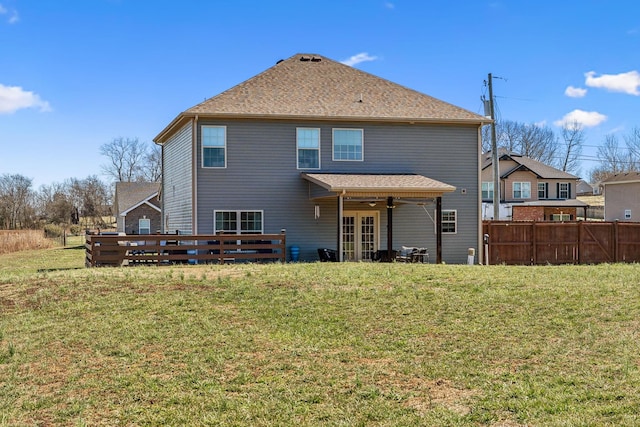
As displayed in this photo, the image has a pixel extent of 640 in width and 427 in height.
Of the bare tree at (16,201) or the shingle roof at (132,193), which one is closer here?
the shingle roof at (132,193)

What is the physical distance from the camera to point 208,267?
17.4m

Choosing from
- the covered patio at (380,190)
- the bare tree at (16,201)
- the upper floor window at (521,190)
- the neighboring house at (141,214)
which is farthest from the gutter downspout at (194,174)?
the bare tree at (16,201)

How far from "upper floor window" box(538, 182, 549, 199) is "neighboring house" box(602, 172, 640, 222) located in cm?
420

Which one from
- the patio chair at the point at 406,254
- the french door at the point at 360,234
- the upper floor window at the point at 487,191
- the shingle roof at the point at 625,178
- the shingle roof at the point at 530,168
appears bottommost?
the patio chair at the point at 406,254

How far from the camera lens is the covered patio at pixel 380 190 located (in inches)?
818

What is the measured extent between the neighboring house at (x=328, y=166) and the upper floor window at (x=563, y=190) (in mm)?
28904

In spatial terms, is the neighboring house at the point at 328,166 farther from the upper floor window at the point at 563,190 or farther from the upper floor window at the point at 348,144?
the upper floor window at the point at 563,190

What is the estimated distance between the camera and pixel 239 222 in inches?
901

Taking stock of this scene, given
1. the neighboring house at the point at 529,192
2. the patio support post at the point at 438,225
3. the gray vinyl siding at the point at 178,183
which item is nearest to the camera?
the patio support post at the point at 438,225

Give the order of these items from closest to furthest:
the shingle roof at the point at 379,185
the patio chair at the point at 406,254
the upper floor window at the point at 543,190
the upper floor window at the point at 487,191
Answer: the shingle roof at the point at 379,185 < the patio chair at the point at 406,254 < the upper floor window at the point at 487,191 < the upper floor window at the point at 543,190

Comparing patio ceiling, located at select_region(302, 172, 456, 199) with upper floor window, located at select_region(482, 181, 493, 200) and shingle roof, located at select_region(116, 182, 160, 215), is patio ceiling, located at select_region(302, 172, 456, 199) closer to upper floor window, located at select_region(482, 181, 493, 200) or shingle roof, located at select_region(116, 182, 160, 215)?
shingle roof, located at select_region(116, 182, 160, 215)

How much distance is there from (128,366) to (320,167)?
15440mm

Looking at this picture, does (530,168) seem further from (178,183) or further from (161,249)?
(161,249)

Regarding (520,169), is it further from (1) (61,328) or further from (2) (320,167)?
(1) (61,328)
